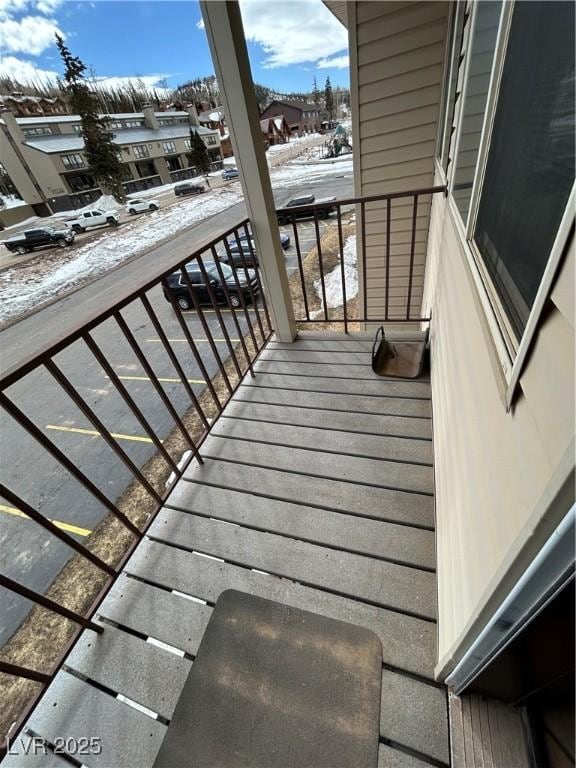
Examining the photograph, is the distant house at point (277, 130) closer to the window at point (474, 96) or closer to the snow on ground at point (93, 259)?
the snow on ground at point (93, 259)

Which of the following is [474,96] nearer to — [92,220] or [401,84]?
[401,84]

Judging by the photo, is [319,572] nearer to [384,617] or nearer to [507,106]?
[384,617]

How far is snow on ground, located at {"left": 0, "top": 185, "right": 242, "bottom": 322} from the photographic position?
345 inches

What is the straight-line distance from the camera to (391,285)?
148 inches

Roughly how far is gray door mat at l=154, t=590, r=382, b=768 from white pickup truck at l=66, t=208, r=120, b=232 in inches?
644

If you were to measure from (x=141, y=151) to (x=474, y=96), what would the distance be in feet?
86.4

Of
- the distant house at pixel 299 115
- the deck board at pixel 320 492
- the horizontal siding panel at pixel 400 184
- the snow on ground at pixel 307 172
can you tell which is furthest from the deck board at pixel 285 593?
the distant house at pixel 299 115

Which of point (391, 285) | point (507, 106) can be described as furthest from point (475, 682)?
point (391, 285)

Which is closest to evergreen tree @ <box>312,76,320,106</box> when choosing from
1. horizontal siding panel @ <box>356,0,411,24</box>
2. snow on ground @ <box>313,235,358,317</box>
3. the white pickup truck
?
the white pickup truck

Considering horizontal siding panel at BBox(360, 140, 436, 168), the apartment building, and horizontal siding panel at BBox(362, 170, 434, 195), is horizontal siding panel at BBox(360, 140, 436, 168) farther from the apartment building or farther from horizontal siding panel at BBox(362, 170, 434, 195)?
the apartment building

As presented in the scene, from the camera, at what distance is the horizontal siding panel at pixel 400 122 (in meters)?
2.65

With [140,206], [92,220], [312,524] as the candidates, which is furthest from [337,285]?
[140,206]

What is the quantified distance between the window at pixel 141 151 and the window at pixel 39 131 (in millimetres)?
16801

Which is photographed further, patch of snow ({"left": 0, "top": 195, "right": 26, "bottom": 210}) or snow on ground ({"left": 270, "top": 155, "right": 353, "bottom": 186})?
snow on ground ({"left": 270, "top": 155, "right": 353, "bottom": 186})
